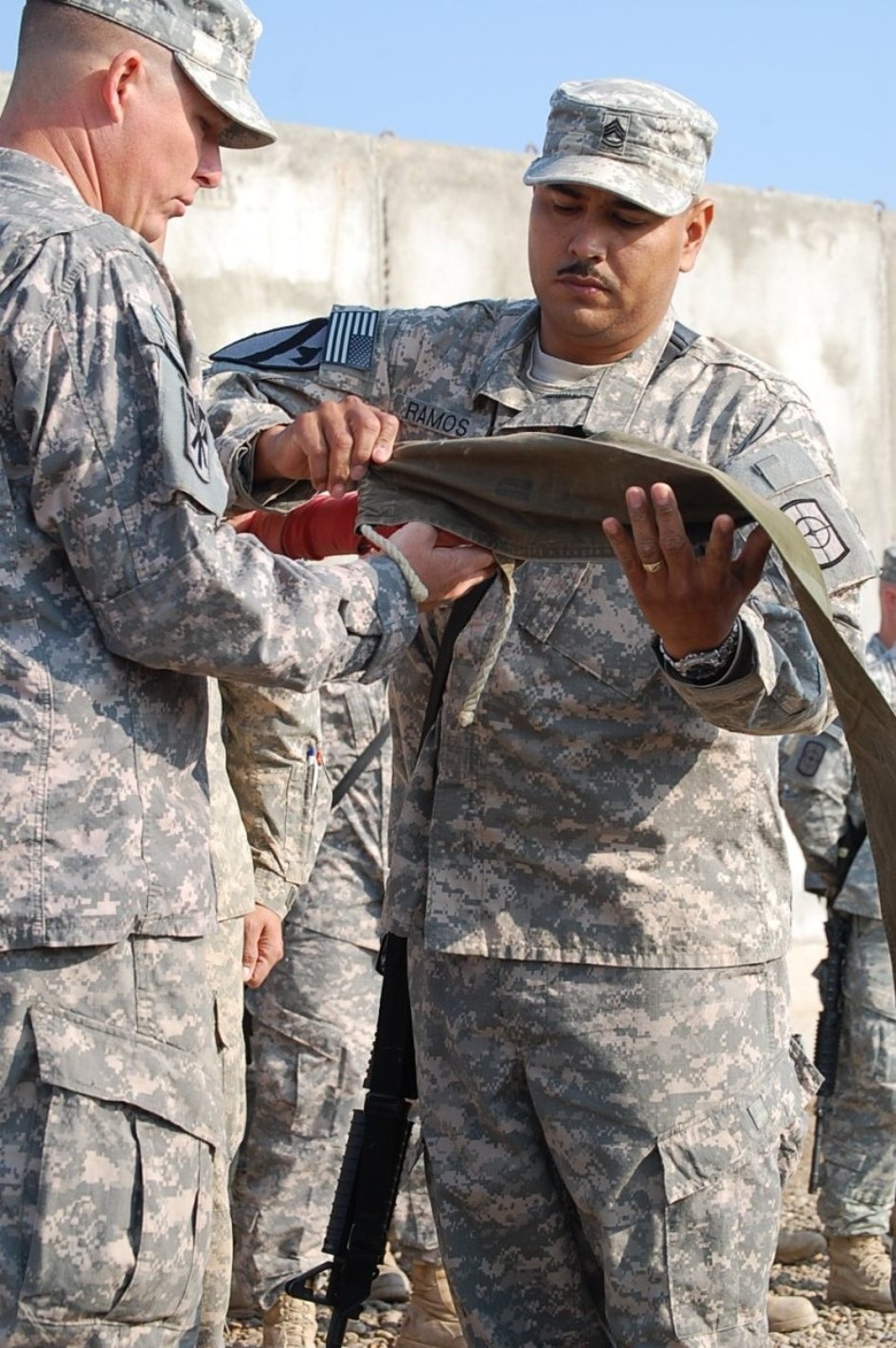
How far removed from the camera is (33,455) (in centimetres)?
251

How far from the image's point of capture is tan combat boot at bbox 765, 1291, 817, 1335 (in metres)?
5.91

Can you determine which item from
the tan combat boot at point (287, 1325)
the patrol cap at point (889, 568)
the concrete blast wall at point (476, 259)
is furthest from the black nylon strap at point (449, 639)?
the concrete blast wall at point (476, 259)

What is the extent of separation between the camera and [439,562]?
2957 millimetres

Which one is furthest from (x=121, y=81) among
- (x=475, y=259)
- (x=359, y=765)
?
(x=475, y=259)

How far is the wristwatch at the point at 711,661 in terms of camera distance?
2982 millimetres

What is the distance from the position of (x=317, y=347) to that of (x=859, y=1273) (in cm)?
393

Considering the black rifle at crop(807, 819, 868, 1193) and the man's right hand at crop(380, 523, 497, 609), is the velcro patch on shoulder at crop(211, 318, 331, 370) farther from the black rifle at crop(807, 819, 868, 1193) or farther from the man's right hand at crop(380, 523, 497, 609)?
the black rifle at crop(807, 819, 868, 1193)

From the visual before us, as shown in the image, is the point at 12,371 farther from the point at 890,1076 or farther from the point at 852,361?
the point at 852,361

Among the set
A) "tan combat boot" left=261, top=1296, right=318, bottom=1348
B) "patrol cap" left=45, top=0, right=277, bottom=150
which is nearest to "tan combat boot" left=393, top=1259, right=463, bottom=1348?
"tan combat boot" left=261, top=1296, right=318, bottom=1348

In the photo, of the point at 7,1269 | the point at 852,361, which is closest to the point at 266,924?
the point at 7,1269

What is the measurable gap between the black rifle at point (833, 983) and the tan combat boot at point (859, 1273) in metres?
0.31

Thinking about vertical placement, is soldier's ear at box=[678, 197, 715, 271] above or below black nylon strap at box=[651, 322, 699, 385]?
above

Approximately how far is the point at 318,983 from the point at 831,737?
2131mm

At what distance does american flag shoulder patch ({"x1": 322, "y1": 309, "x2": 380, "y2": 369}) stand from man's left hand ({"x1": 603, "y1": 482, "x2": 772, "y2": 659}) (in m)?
0.89
